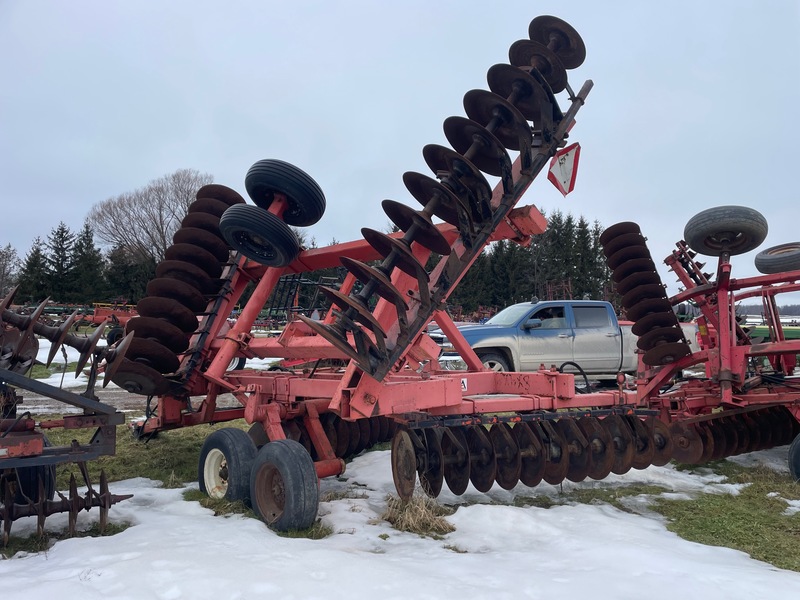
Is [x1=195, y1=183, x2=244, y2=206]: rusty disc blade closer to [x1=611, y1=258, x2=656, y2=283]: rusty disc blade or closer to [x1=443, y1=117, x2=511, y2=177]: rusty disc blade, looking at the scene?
[x1=443, y1=117, x2=511, y2=177]: rusty disc blade

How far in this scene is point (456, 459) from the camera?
189 inches

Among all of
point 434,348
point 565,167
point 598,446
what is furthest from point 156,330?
point 598,446

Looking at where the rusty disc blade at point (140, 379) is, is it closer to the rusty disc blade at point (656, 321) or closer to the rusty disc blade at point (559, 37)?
the rusty disc blade at point (559, 37)

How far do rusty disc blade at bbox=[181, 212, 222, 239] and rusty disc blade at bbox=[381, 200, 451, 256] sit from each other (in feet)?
9.12

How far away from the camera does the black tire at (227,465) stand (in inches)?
186

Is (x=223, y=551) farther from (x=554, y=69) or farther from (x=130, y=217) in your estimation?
(x=130, y=217)

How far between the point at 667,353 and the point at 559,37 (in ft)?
12.9

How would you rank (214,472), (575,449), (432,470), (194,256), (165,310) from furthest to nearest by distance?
(194,256)
(165,310)
(575,449)
(214,472)
(432,470)

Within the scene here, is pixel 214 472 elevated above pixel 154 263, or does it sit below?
below

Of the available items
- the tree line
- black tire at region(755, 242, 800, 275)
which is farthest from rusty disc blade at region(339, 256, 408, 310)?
the tree line

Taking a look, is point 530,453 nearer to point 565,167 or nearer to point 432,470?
point 432,470

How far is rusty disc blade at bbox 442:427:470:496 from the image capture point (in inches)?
188

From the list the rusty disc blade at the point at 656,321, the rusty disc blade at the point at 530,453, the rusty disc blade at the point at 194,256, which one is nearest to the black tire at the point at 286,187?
the rusty disc blade at the point at 194,256

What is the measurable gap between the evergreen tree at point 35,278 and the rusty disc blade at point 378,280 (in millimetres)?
44465
